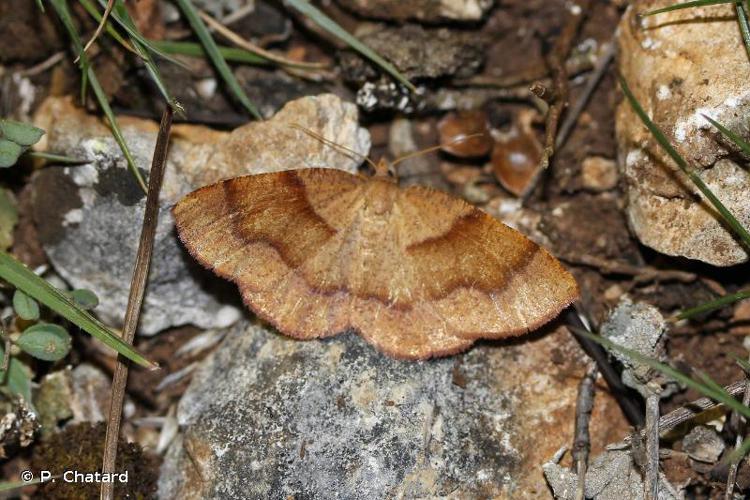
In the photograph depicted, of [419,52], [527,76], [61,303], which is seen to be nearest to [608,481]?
[527,76]

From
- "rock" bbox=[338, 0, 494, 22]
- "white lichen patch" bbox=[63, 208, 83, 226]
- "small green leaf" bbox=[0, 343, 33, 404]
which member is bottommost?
"small green leaf" bbox=[0, 343, 33, 404]

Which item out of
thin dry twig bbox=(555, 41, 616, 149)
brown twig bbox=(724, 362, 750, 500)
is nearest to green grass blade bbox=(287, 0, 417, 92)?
thin dry twig bbox=(555, 41, 616, 149)

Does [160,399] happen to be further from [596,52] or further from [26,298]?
[596,52]

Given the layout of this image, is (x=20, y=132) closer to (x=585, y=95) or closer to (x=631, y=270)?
(x=585, y=95)

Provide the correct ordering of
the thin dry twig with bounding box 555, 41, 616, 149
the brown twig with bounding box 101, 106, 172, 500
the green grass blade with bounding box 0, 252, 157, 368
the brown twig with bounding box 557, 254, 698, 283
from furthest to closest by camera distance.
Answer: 1. the thin dry twig with bounding box 555, 41, 616, 149
2. the brown twig with bounding box 557, 254, 698, 283
3. the brown twig with bounding box 101, 106, 172, 500
4. the green grass blade with bounding box 0, 252, 157, 368

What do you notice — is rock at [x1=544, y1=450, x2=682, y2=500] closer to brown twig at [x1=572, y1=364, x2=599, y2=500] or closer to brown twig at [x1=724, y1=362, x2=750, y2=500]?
brown twig at [x1=572, y1=364, x2=599, y2=500]
